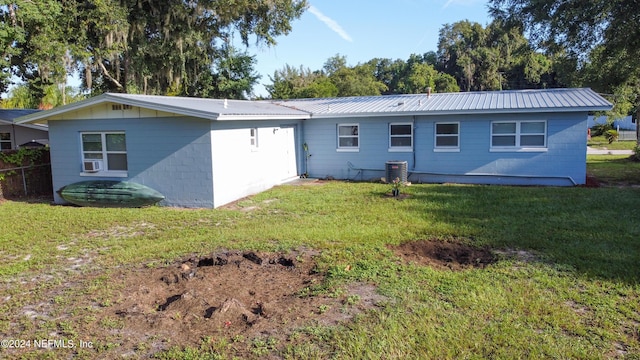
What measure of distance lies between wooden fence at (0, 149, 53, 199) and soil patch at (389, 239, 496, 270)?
11.7m

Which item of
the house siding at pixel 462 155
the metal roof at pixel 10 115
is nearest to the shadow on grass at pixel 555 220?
the house siding at pixel 462 155

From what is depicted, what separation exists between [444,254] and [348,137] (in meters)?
9.45

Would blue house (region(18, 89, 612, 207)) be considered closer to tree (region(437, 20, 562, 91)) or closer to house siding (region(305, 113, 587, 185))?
house siding (region(305, 113, 587, 185))

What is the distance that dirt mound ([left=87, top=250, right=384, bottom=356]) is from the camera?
4.54 meters

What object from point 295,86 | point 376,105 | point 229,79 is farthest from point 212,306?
point 295,86

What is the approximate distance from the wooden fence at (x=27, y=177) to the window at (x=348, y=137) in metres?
9.55

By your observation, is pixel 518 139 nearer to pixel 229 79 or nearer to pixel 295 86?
pixel 229 79

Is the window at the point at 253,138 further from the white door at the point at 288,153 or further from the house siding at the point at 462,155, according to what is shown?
the house siding at the point at 462,155

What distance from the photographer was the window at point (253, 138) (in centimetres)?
1308

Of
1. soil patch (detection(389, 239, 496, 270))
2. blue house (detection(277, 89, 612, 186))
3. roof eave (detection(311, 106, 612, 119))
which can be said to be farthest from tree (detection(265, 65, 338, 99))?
soil patch (detection(389, 239, 496, 270))

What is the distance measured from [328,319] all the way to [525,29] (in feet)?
47.6

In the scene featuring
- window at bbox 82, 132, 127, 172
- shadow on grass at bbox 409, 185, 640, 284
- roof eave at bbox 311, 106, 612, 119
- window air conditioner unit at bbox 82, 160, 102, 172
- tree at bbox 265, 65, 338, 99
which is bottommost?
shadow on grass at bbox 409, 185, 640, 284

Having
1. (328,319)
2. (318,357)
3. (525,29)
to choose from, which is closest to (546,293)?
(328,319)

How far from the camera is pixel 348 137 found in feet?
52.5
